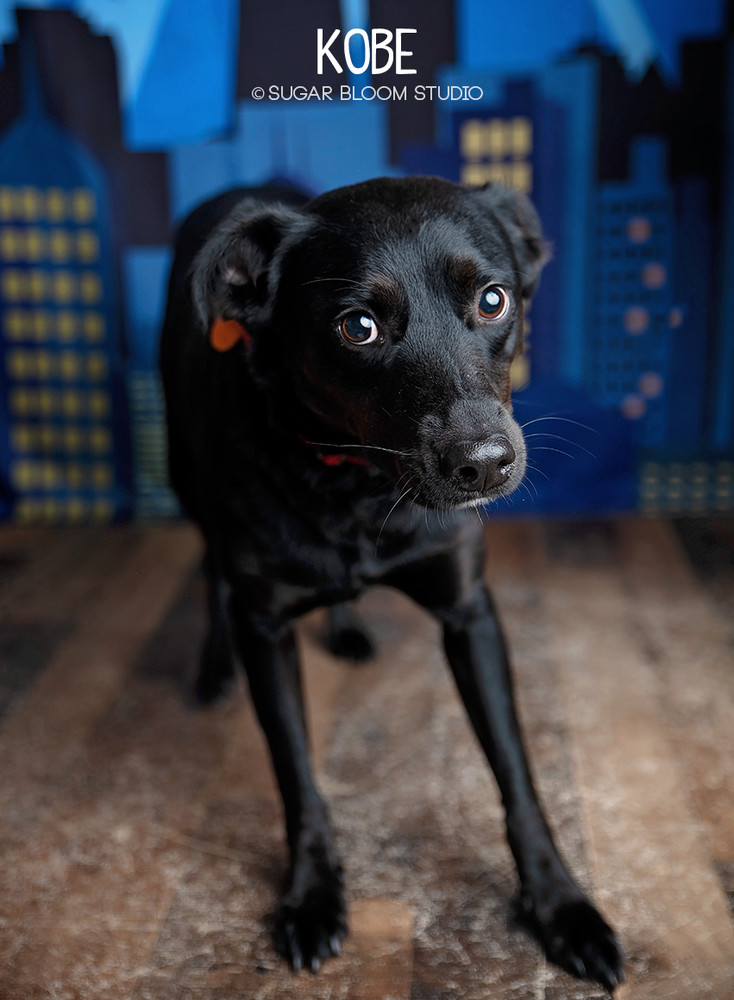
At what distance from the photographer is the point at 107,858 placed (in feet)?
4.77

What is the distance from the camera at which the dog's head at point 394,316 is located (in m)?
1.06

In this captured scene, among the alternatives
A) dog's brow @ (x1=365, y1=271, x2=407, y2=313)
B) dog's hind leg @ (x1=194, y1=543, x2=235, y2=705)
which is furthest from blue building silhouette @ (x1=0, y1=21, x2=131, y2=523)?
dog's brow @ (x1=365, y1=271, x2=407, y2=313)

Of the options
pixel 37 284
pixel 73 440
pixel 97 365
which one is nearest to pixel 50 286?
pixel 37 284

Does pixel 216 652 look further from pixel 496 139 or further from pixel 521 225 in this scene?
pixel 496 139

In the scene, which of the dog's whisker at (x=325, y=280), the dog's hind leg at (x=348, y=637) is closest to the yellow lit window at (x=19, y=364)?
the dog's hind leg at (x=348, y=637)

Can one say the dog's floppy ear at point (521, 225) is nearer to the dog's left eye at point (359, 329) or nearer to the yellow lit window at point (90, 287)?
the dog's left eye at point (359, 329)

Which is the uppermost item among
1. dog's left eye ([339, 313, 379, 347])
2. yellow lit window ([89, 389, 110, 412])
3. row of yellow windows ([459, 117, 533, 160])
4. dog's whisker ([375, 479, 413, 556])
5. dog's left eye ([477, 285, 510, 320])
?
row of yellow windows ([459, 117, 533, 160])

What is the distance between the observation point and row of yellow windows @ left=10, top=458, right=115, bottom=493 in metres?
2.92

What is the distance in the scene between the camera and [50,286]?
2764 mm

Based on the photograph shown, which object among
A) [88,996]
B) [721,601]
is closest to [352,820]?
[88,996]

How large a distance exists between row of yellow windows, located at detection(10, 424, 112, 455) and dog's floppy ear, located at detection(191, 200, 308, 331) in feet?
5.93

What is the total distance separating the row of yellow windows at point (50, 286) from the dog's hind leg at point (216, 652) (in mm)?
1228

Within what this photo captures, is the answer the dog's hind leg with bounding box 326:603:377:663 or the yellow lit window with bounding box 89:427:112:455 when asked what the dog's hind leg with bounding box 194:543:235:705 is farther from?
the yellow lit window with bounding box 89:427:112:455

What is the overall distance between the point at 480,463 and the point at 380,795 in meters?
0.78
